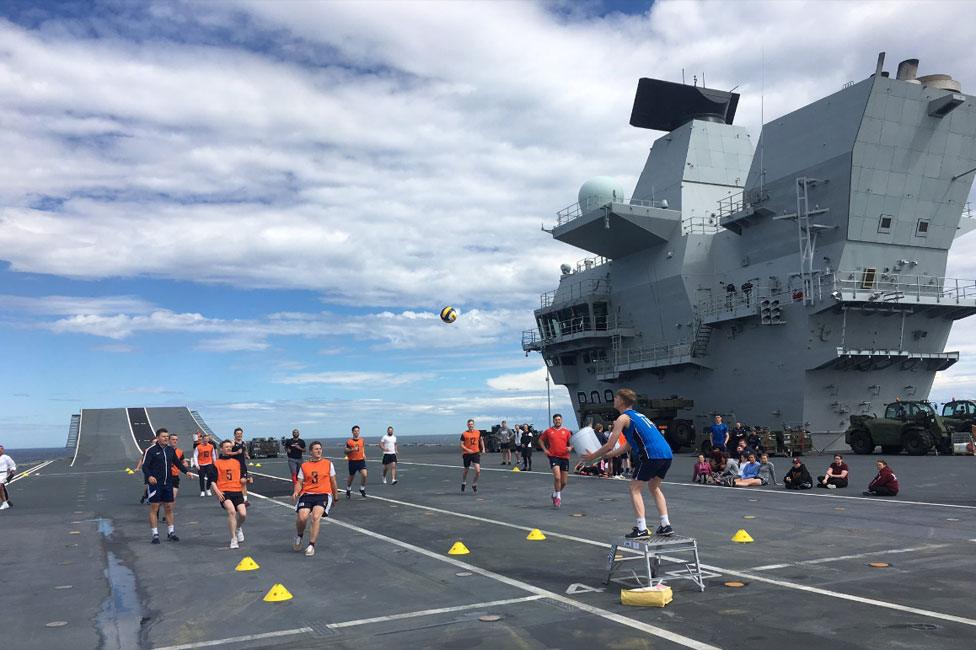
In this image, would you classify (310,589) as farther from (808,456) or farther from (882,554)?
(808,456)

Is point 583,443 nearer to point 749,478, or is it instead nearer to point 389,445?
point 749,478

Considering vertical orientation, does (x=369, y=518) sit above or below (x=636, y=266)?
below

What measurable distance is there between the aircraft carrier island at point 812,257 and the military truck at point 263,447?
883 inches

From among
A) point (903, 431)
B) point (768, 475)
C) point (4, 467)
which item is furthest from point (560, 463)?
point (903, 431)

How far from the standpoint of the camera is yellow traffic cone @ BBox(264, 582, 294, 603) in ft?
25.8

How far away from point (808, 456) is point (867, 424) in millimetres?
2985

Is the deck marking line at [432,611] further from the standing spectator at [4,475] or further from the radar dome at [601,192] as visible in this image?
the radar dome at [601,192]

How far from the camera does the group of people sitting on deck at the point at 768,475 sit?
16109mm

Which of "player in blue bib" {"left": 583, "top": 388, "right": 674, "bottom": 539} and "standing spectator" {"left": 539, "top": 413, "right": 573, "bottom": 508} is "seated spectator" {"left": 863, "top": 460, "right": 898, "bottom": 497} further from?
"player in blue bib" {"left": 583, "top": 388, "right": 674, "bottom": 539}

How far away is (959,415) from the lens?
30781 mm

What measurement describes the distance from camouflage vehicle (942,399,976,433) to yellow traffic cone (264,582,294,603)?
2952 cm

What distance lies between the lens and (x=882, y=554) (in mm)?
9406

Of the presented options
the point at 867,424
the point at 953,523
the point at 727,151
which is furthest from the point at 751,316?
the point at 953,523

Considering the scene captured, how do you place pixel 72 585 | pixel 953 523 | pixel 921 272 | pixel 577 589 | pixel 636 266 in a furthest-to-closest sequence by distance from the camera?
pixel 636 266 → pixel 921 272 → pixel 953 523 → pixel 72 585 → pixel 577 589
